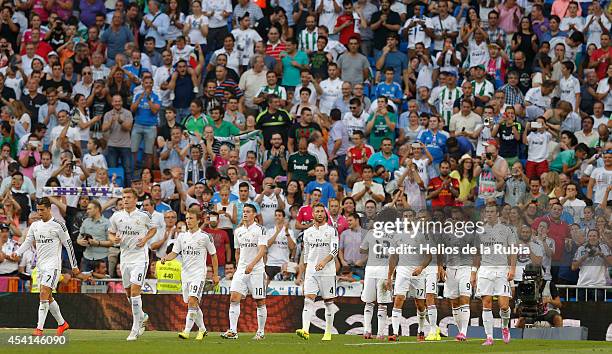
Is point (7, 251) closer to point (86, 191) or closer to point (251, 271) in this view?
point (86, 191)

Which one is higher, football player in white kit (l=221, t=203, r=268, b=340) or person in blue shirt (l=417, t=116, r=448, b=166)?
person in blue shirt (l=417, t=116, r=448, b=166)

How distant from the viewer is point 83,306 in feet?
95.8

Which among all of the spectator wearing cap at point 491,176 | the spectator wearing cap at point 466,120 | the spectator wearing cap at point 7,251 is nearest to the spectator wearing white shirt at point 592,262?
the spectator wearing cap at point 491,176

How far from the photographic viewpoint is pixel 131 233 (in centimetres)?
2448

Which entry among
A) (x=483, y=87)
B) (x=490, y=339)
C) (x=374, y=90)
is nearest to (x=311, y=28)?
(x=374, y=90)

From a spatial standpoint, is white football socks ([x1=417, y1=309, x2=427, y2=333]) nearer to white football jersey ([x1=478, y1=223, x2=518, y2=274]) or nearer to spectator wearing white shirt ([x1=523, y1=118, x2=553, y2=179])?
white football jersey ([x1=478, y1=223, x2=518, y2=274])

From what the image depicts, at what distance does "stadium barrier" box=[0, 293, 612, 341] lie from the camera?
28156 mm

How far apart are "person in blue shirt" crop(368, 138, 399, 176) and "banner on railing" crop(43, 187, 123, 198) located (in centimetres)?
613

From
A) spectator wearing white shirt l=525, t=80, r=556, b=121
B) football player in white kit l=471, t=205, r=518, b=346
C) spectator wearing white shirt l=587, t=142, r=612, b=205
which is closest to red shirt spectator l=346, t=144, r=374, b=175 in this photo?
spectator wearing white shirt l=525, t=80, r=556, b=121

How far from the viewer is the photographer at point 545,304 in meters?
25.7

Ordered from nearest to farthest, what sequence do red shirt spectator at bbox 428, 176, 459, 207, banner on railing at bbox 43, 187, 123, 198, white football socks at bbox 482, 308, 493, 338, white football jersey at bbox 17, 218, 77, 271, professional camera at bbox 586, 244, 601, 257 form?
white football socks at bbox 482, 308, 493, 338 < white football jersey at bbox 17, 218, 77, 271 < professional camera at bbox 586, 244, 601, 257 < red shirt spectator at bbox 428, 176, 459, 207 < banner on railing at bbox 43, 187, 123, 198

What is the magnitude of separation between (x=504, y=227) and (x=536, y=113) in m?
8.96

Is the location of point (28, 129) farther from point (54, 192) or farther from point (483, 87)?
point (483, 87)

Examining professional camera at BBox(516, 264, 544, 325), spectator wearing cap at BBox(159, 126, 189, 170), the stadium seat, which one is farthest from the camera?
the stadium seat
